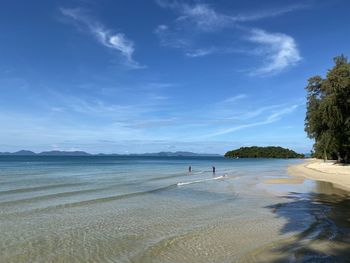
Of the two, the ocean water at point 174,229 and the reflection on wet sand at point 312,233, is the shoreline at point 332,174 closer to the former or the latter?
the reflection on wet sand at point 312,233

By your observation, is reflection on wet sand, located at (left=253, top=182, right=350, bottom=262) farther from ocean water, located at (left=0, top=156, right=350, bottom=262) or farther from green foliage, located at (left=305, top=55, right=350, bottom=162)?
green foliage, located at (left=305, top=55, right=350, bottom=162)

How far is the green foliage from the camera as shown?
4334 cm

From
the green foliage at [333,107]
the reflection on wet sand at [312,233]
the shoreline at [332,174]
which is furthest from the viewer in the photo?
the green foliage at [333,107]

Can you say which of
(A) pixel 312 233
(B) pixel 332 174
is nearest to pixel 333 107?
(B) pixel 332 174

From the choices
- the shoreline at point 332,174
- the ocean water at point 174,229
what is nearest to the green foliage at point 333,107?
the shoreline at point 332,174

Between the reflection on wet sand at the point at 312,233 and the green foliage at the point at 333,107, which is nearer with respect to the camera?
the reflection on wet sand at the point at 312,233

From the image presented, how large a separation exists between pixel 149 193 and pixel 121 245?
14559 mm

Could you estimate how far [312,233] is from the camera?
12133mm

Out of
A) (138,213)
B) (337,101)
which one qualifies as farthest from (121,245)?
(337,101)

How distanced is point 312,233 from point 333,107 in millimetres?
36059

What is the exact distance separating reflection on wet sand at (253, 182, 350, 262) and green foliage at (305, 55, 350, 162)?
27234 millimetres

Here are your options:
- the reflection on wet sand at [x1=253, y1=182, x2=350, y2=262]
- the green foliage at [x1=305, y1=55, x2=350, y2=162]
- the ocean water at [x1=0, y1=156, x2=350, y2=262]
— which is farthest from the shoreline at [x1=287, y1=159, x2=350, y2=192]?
the ocean water at [x1=0, y1=156, x2=350, y2=262]

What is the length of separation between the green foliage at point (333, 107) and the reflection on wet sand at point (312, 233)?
89.3 ft

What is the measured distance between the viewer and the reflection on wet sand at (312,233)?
30.8 ft
